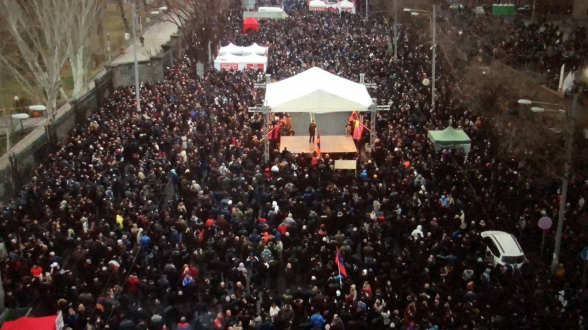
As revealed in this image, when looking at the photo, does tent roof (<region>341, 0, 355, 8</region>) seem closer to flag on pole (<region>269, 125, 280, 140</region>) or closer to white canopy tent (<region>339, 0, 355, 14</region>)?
white canopy tent (<region>339, 0, 355, 14</region>)

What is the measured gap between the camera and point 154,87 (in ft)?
101

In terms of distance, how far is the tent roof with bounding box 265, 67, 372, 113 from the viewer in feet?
74.7

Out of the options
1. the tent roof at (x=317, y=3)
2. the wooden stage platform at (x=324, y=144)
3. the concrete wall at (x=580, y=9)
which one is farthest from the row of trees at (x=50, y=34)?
the tent roof at (x=317, y=3)

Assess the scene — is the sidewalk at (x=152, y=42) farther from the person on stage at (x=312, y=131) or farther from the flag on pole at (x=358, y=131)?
the flag on pole at (x=358, y=131)

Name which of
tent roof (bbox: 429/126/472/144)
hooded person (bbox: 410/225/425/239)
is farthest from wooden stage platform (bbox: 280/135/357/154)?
hooded person (bbox: 410/225/425/239)

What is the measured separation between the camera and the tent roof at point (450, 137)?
2234 centimetres

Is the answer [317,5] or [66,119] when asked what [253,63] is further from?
[317,5]

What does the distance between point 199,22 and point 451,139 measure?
2552cm

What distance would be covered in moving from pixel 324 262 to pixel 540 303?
4456mm

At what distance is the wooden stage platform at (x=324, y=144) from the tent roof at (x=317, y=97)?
1.22 meters

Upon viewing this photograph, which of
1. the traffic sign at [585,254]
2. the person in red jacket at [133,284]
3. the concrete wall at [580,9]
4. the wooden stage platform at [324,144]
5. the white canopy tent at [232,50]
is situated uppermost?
the concrete wall at [580,9]

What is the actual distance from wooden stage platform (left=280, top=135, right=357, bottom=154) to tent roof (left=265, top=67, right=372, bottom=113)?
1.22 meters

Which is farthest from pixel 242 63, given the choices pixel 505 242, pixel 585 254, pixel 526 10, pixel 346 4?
pixel 346 4

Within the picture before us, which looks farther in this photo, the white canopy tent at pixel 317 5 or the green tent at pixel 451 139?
the white canopy tent at pixel 317 5
